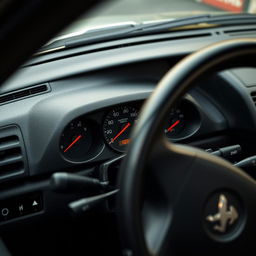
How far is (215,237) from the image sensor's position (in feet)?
4.50

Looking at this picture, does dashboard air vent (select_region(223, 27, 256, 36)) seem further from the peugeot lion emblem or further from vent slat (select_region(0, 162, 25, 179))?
the peugeot lion emblem

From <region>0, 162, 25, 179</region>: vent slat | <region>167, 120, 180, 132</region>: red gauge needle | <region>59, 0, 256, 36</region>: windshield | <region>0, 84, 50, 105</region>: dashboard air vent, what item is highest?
<region>59, 0, 256, 36</region>: windshield

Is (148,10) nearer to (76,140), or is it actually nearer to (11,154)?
(76,140)

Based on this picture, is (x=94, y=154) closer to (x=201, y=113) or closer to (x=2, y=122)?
(x=2, y=122)

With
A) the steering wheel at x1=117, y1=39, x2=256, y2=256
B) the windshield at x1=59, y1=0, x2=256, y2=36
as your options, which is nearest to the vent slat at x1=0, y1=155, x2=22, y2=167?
the windshield at x1=59, y1=0, x2=256, y2=36

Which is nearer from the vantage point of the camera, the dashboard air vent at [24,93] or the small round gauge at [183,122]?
the dashboard air vent at [24,93]

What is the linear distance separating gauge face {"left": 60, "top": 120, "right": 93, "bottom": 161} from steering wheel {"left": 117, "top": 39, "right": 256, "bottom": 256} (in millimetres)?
872

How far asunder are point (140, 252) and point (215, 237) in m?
0.28

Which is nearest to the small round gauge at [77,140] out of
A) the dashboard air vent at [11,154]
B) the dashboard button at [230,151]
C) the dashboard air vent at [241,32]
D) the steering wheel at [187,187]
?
the dashboard air vent at [11,154]

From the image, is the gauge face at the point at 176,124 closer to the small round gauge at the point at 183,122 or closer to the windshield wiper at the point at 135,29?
the small round gauge at the point at 183,122

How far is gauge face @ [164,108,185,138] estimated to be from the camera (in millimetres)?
2464

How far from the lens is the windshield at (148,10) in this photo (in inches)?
102

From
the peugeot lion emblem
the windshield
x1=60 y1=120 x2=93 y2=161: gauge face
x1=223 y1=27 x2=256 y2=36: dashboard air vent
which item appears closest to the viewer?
the peugeot lion emblem

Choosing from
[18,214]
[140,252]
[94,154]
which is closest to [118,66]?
[94,154]
